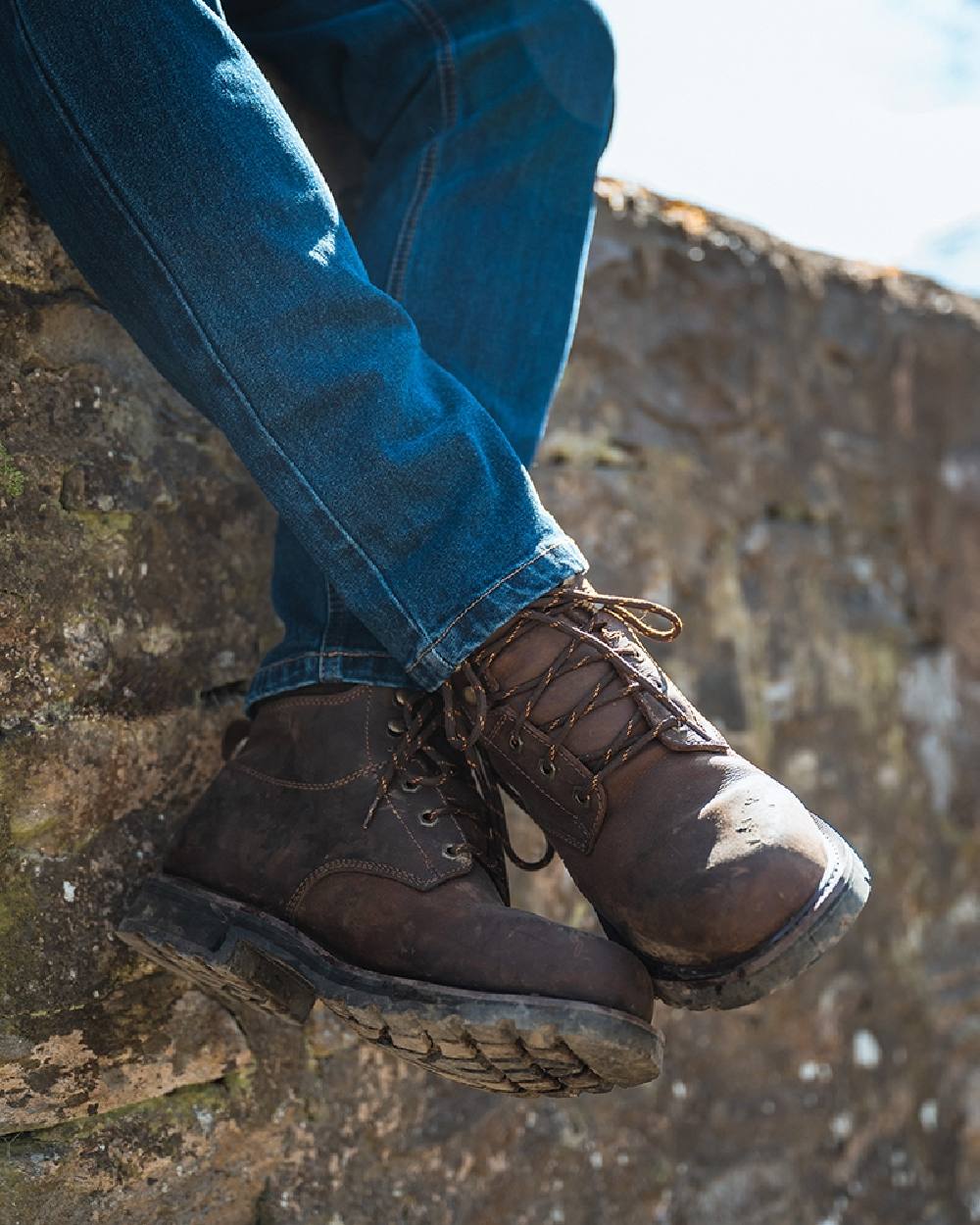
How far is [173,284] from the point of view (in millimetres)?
873

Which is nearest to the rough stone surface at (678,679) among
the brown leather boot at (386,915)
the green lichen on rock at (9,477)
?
the green lichen on rock at (9,477)

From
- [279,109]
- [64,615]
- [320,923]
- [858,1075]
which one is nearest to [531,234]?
[279,109]

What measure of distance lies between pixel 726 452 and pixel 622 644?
0.98m

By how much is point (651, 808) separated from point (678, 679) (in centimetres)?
82

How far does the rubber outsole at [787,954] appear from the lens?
827mm

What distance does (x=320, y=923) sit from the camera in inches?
36.6

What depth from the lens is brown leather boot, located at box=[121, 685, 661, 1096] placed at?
2.76 feet

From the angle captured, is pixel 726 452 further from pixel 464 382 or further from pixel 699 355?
pixel 464 382

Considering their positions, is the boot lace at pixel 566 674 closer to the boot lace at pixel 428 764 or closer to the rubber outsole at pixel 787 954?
the boot lace at pixel 428 764

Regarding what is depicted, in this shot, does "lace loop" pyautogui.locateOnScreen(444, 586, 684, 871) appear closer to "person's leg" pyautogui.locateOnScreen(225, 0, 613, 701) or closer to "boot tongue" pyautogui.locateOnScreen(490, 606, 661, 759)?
"boot tongue" pyautogui.locateOnScreen(490, 606, 661, 759)

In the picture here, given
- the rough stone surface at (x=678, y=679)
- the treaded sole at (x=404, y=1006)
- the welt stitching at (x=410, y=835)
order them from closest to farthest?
the treaded sole at (x=404, y=1006) < the welt stitching at (x=410, y=835) < the rough stone surface at (x=678, y=679)

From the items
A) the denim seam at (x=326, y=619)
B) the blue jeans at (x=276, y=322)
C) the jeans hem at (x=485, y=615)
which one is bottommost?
the denim seam at (x=326, y=619)

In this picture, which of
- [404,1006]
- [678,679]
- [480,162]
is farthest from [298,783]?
[678,679]

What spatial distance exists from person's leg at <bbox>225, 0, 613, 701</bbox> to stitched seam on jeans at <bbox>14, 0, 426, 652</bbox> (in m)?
0.21
